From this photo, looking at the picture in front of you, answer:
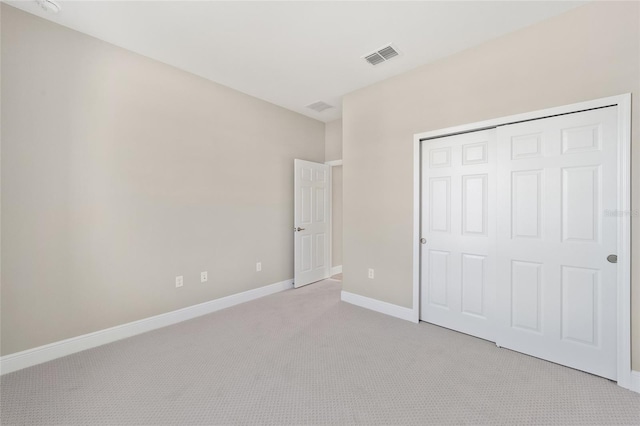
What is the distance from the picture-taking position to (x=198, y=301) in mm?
3160

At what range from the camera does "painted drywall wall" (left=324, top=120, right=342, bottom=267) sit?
466 cm

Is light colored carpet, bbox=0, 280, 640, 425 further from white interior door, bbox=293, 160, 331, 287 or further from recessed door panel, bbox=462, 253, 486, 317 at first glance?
white interior door, bbox=293, 160, 331, 287

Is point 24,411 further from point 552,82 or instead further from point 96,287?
point 552,82

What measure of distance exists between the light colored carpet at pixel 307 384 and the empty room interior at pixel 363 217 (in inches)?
0.7

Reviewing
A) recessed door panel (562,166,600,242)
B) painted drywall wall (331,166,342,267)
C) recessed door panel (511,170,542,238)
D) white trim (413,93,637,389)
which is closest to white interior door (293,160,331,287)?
painted drywall wall (331,166,342,267)

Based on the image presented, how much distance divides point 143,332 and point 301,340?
1.66 meters

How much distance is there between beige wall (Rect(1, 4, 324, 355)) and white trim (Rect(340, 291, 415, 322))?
1328 mm

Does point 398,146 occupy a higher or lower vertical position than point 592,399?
Result: higher

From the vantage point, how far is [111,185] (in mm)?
2533

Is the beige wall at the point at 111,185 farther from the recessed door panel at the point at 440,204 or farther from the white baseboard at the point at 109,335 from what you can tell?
the recessed door panel at the point at 440,204

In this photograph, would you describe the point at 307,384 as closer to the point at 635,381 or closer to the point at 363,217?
the point at 363,217

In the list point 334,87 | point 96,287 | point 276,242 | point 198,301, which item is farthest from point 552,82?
point 96,287

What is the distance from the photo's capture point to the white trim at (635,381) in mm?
1796

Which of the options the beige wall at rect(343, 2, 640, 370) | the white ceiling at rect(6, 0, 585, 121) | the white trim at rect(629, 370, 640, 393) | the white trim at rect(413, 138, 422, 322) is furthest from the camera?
the white trim at rect(413, 138, 422, 322)
